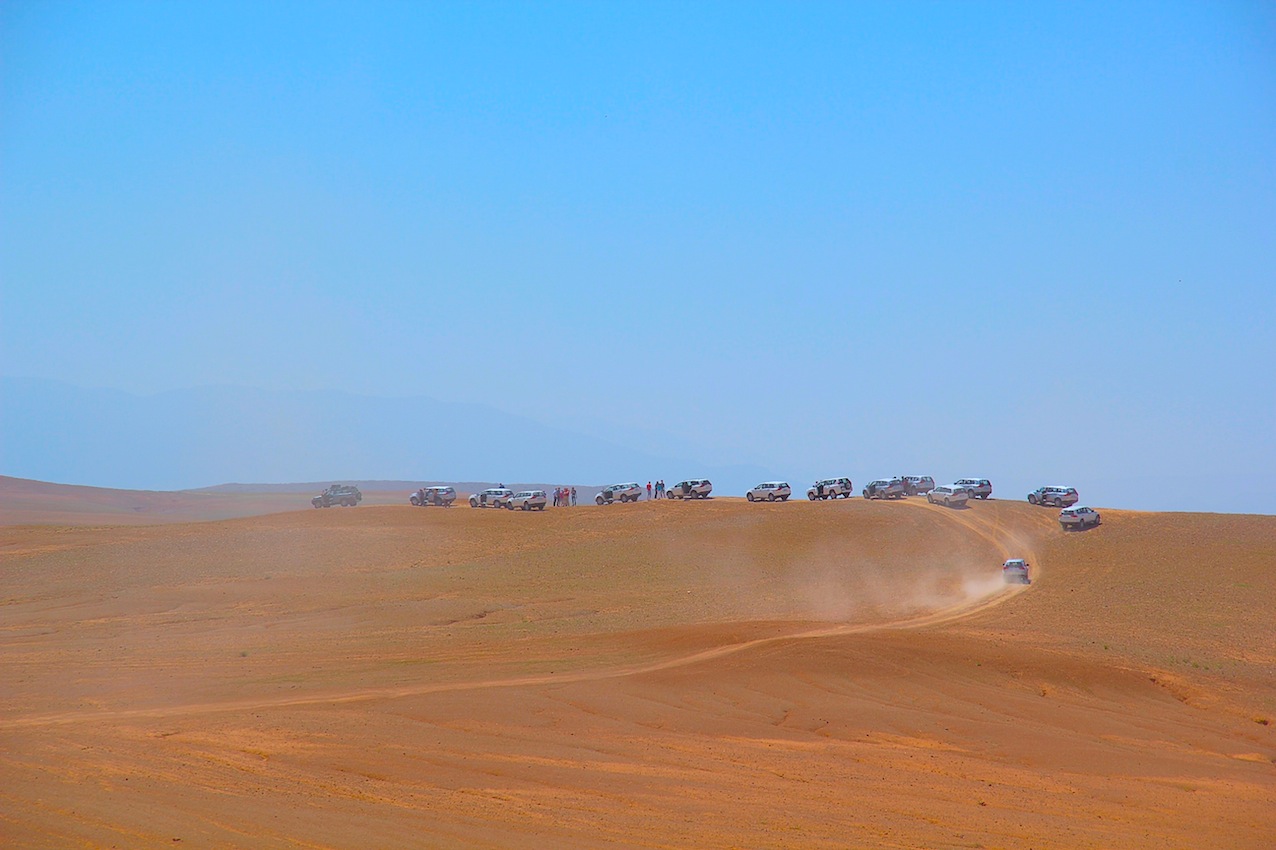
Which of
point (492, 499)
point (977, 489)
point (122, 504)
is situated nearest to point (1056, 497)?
point (977, 489)

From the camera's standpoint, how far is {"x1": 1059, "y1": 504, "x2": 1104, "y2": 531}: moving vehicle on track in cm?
5850

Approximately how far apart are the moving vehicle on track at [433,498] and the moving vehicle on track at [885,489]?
32203mm

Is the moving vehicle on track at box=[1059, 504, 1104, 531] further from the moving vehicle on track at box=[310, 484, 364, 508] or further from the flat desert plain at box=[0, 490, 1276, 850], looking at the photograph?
the moving vehicle on track at box=[310, 484, 364, 508]

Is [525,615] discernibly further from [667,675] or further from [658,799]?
[658,799]

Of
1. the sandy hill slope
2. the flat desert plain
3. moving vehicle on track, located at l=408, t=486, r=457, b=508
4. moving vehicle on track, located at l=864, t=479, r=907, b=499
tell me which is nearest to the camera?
the flat desert plain

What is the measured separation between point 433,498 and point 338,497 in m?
9.54

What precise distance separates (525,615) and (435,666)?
11.5 metres

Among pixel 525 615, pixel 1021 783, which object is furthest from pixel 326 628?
pixel 1021 783

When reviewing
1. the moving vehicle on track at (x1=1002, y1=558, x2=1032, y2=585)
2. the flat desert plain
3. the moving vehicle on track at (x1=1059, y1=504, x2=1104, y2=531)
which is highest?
the moving vehicle on track at (x1=1059, y1=504, x2=1104, y2=531)

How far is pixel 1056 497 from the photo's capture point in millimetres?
67875

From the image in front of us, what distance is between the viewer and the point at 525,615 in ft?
128

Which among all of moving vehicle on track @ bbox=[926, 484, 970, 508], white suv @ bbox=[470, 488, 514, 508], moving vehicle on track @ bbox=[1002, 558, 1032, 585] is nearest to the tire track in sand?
moving vehicle on track @ bbox=[1002, 558, 1032, 585]

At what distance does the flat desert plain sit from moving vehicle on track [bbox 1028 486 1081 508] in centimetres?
1304

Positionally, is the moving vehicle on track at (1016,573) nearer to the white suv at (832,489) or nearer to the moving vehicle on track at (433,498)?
the white suv at (832,489)
